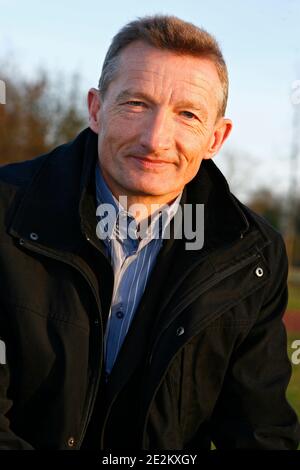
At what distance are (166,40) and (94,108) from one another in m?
0.49

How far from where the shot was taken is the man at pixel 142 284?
2.90m

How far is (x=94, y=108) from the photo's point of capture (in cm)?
340

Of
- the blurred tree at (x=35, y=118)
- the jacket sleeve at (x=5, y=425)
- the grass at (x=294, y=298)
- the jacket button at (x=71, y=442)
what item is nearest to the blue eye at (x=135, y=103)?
the jacket sleeve at (x=5, y=425)

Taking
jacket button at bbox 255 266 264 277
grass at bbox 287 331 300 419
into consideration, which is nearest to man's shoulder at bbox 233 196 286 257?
jacket button at bbox 255 266 264 277

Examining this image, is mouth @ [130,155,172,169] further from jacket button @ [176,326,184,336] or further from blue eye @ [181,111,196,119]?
jacket button @ [176,326,184,336]

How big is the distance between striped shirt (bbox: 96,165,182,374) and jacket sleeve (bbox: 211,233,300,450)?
1.64 feet

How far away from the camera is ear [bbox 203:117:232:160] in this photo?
3.40 m

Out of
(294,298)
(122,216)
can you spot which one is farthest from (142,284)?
(294,298)

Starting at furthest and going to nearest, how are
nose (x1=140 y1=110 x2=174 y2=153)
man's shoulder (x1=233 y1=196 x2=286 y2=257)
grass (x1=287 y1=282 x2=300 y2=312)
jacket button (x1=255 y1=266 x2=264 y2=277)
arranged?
grass (x1=287 y1=282 x2=300 y2=312) → man's shoulder (x1=233 y1=196 x2=286 y2=257) → jacket button (x1=255 y1=266 x2=264 y2=277) → nose (x1=140 y1=110 x2=174 y2=153)

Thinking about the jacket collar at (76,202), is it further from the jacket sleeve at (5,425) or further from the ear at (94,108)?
the jacket sleeve at (5,425)

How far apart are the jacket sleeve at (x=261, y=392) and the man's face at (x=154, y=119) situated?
597 millimetres

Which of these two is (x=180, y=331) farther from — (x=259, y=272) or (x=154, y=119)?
(x=154, y=119)

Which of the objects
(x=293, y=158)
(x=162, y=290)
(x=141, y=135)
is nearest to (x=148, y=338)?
(x=162, y=290)
